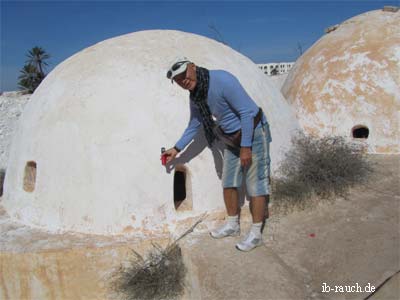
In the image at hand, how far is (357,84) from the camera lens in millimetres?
6695

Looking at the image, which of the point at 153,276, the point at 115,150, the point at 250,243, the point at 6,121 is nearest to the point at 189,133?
the point at 115,150

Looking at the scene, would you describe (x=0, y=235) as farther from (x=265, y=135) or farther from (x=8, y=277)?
(x=265, y=135)

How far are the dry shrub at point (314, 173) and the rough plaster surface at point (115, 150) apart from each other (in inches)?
10.6

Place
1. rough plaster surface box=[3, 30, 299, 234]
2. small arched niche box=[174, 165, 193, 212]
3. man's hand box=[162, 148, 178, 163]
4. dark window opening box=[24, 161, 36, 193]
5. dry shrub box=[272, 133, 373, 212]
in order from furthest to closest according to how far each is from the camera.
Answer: dark window opening box=[24, 161, 36, 193] → dry shrub box=[272, 133, 373, 212] → small arched niche box=[174, 165, 193, 212] → rough plaster surface box=[3, 30, 299, 234] → man's hand box=[162, 148, 178, 163]

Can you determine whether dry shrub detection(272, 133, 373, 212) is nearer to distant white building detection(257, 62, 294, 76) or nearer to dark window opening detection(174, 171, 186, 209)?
dark window opening detection(174, 171, 186, 209)

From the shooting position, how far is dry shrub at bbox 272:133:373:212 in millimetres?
4590

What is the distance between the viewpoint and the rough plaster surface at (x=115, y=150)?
13.5 feet

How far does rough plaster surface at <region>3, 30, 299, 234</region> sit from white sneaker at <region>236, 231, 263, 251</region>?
707 millimetres

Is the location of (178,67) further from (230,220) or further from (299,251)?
(299,251)

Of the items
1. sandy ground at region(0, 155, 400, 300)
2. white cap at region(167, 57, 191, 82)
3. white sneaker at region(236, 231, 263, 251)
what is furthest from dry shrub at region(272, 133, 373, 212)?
white cap at region(167, 57, 191, 82)

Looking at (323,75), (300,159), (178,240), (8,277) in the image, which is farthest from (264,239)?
(323,75)

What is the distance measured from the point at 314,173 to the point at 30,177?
3.68 meters

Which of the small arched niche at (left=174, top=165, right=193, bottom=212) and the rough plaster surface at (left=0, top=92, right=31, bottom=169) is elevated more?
the rough plaster surface at (left=0, top=92, right=31, bottom=169)

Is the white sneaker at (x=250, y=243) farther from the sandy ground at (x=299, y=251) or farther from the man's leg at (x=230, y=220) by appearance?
the man's leg at (x=230, y=220)
